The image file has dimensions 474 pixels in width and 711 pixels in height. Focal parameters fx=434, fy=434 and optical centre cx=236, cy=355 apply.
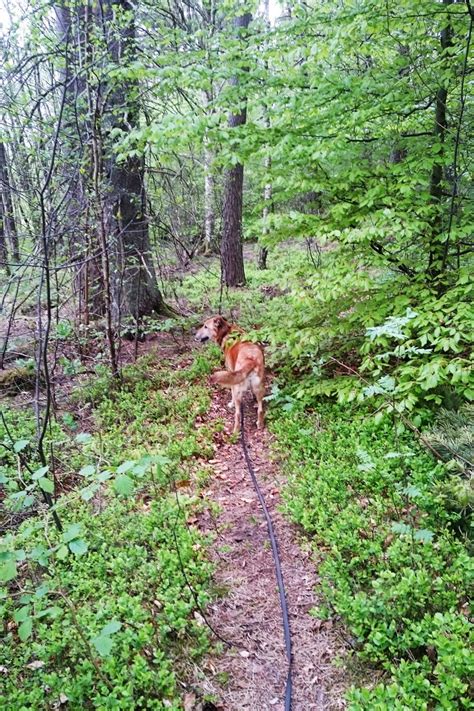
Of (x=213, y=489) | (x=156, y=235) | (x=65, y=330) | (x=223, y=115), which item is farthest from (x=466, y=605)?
(x=156, y=235)

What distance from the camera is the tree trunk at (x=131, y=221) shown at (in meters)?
6.07

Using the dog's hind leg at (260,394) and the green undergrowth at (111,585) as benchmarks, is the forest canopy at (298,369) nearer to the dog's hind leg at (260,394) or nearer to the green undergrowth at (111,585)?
the green undergrowth at (111,585)

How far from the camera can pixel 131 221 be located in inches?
243

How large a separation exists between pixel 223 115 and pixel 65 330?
3.29 metres

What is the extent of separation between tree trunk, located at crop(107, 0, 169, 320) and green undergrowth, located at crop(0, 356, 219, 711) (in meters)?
2.77

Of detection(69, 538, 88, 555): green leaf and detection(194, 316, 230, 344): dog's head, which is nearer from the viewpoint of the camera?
detection(69, 538, 88, 555): green leaf

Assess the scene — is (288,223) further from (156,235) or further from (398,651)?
(398,651)

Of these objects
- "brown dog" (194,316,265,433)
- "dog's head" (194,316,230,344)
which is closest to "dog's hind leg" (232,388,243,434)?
"brown dog" (194,316,265,433)

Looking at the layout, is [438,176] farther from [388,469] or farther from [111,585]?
[111,585]

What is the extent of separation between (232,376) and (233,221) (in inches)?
257

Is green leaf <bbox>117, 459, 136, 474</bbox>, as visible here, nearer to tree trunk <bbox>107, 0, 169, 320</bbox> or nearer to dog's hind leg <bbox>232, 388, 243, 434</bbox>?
dog's hind leg <bbox>232, 388, 243, 434</bbox>

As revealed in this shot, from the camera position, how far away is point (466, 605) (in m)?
2.61

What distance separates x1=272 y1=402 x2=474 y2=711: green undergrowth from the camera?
2209 mm

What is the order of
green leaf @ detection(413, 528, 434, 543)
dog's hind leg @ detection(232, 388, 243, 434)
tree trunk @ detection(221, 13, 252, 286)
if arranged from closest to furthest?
green leaf @ detection(413, 528, 434, 543)
dog's hind leg @ detection(232, 388, 243, 434)
tree trunk @ detection(221, 13, 252, 286)
